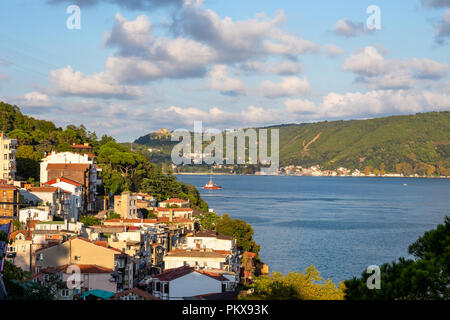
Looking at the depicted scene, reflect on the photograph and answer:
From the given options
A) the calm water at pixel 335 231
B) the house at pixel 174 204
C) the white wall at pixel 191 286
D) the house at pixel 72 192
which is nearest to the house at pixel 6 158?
the house at pixel 72 192

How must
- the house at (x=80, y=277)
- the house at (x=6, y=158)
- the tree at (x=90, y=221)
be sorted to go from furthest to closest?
the house at (x=6, y=158)
the tree at (x=90, y=221)
the house at (x=80, y=277)

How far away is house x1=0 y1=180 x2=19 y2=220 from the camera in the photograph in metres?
35.3

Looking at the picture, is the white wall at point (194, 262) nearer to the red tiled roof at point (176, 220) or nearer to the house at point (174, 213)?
the red tiled roof at point (176, 220)

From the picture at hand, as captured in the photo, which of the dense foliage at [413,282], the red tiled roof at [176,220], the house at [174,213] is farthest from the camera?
the house at [174,213]

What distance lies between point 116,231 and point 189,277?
1249 cm

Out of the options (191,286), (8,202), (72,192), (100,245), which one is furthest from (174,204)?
(191,286)

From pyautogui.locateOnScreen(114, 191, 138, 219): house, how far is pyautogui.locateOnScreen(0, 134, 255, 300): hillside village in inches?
3.1

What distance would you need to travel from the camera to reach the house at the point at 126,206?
4731cm

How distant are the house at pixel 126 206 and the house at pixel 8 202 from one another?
12.0 m

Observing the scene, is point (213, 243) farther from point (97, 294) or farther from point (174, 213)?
point (97, 294)

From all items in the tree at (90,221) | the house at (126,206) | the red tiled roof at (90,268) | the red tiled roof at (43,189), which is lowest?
the red tiled roof at (90,268)

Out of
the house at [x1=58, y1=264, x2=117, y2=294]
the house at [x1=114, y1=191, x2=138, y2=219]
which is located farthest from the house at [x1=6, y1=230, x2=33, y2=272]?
the house at [x1=114, y1=191, x2=138, y2=219]
